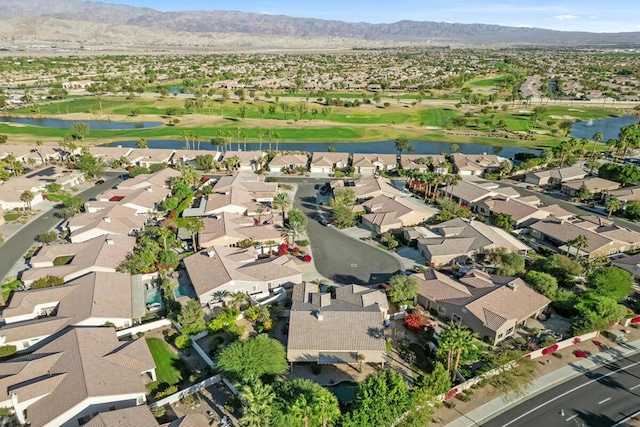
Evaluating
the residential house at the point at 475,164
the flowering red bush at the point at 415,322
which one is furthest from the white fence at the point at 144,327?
the residential house at the point at 475,164

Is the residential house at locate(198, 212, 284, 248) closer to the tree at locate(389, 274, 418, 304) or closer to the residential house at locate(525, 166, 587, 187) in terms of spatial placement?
the tree at locate(389, 274, 418, 304)

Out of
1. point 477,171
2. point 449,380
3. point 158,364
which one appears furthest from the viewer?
point 477,171

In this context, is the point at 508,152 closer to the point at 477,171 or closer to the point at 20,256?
the point at 477,171

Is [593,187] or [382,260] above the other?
[593,187]

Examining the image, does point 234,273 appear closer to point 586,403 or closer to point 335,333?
point 335,333

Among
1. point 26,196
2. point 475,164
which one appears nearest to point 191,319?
point 26,196

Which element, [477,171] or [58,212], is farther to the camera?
[477,171]

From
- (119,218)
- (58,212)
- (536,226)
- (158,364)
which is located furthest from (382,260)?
(58,212)
